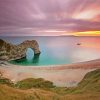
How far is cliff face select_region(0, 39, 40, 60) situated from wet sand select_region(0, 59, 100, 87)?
117 mm

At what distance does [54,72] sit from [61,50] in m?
0.29

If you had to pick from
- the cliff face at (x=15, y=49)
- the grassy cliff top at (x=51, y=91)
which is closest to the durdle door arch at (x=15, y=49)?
the cliff face at (x=15, y=49)

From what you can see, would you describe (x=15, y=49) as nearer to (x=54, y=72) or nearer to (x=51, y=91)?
(x=54, y=72)

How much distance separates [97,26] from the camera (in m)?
3.12

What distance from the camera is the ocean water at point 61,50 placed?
3.00 m

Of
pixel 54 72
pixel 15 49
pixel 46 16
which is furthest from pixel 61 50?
pixel 15 49

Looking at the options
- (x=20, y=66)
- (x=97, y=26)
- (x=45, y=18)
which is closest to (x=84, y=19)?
(x=97, y=26)

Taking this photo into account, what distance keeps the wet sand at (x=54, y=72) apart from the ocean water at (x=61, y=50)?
58 millimetres

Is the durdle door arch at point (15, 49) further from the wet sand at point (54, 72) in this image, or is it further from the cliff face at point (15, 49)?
the wet sand at point (54, 72)

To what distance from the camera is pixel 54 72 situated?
2961 millimetres

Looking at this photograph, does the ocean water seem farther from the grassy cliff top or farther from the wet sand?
the grassy cliff top

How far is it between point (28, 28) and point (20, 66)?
0.45 m

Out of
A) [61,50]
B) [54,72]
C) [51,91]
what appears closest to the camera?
[51,91]

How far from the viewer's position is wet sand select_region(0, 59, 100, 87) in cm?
291
